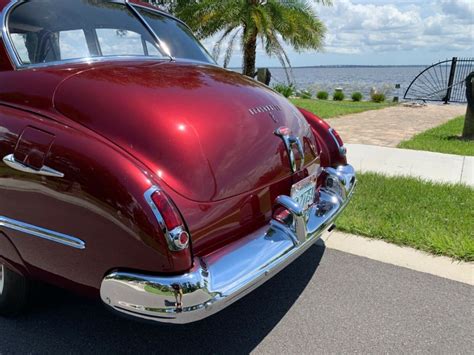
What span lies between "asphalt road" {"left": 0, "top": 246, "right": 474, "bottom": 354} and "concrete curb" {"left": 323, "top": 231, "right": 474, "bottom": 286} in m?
0.12

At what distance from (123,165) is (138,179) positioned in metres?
0.10

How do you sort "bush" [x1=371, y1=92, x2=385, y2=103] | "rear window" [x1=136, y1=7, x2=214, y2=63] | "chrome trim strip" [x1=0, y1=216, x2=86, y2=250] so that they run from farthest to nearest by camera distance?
"bush" [x1=371, y1=92, x2=385, y2=103] → "rear window" [x1=136, y1=7, x2=214, y2=63] → "chrome trim strip" [x1=0, y1=216, x2=86, y2=250]

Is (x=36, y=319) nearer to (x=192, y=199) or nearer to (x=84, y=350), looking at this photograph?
(x=84, y=350)

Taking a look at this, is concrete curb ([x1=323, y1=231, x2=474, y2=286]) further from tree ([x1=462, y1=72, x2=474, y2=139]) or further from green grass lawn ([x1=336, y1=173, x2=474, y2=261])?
tree ([x1=462, y1=72, x2=474, y2=139])

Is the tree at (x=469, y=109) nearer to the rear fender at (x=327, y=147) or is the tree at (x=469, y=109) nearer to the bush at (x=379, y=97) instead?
the rear fender at (x=327, y=147)

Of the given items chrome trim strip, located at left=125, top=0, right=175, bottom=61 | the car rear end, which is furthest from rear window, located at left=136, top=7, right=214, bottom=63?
the car rear end

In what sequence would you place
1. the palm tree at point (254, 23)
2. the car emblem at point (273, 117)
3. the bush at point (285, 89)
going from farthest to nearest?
the bush at point (285, 89) < the palm tree at point (254, 23) < the car emblem at point (273, 117)

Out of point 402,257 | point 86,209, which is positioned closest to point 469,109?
point 402,257

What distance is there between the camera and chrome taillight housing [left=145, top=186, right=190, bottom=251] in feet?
6.09

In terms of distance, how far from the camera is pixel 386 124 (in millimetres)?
9930

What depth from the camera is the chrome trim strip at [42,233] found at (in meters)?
2.00

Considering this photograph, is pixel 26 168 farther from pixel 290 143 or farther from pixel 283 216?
pixel 290 143

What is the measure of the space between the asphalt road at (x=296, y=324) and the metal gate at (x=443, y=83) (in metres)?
15.4

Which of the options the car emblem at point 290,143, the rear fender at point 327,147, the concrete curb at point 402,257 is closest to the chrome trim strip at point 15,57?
the car emblem at point 290,143
